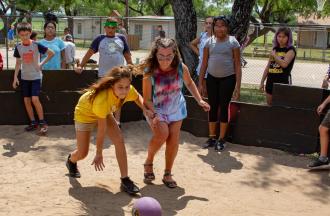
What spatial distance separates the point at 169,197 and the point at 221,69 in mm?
2125

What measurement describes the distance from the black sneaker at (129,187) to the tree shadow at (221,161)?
1.35m

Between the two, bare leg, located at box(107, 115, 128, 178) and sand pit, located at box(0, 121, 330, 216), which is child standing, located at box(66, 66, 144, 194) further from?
sand pit, located at box(0, 121, 330, 216)

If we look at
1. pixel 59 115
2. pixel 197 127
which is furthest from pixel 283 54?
pixel 59 115

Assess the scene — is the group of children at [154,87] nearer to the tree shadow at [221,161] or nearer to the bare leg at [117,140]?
the bare leg at [117,140]

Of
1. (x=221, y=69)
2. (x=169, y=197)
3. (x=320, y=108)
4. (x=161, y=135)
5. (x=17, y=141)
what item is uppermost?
(x=221, y=69)

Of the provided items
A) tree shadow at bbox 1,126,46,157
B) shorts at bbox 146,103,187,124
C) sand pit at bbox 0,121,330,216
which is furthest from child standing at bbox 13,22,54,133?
shorts at bbox 146,103,187,124

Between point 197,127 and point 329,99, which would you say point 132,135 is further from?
point 329,99

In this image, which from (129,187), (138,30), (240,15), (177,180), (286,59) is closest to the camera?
(129,187)

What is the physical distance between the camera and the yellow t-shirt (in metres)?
4.29

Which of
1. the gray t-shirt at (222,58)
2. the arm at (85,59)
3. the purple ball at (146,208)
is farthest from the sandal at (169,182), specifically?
the arm at (85,59)

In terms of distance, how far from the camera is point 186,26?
9.34 m

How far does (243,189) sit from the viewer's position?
5027 millimetres

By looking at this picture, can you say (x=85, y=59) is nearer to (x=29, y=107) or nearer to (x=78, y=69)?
(x=78, y=69)

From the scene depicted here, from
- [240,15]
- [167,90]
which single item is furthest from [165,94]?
[240,15]
